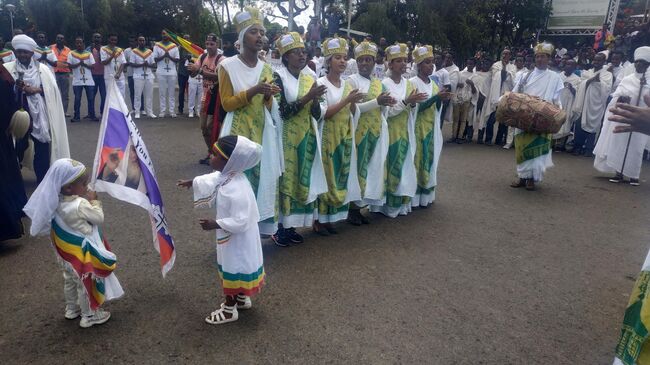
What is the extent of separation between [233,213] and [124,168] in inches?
30.9

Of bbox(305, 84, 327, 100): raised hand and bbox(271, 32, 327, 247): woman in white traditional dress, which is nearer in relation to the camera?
bbox(305, 84, 327, 100): raised hand

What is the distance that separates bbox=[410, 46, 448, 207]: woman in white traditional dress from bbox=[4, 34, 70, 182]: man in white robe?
4.26 metres

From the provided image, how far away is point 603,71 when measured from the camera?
10883mm

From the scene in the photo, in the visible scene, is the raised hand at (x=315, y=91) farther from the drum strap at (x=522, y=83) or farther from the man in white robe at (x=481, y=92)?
the man in white robe at (x=481, y=92)

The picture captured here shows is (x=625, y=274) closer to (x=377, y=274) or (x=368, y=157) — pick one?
(x=377, y=274)

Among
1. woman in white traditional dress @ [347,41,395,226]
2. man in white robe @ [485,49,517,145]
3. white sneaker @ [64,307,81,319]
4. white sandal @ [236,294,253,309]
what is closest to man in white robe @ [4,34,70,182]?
white sneaker @ [64,307,81,319]

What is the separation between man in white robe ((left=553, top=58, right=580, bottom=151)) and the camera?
1143 centimetres

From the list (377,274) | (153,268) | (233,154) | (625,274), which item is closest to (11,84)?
(153,268)

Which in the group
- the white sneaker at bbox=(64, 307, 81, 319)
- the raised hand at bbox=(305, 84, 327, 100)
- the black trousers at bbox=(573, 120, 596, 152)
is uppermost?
the raised hand at bbox=(305, 84, 327, 100)

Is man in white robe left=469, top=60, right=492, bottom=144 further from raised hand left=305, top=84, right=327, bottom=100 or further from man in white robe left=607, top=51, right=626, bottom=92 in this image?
raised hand left=305, top=84, right=327, bottom=100

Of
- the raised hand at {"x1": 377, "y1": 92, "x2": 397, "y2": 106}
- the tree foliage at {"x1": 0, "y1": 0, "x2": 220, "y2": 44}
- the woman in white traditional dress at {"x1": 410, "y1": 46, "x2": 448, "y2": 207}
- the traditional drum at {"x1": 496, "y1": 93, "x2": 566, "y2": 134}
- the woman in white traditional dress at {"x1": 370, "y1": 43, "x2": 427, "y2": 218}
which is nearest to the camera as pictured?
the raised hand at {"x1": 377, "y1": 92, "x2": 397, "y2": 106}

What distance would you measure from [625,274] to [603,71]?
7552mm

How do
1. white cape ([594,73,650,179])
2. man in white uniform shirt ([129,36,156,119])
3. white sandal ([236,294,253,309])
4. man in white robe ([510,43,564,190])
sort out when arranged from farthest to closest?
man in white uniform shirt ([129,36,156,119]) → white cape ([594,73,650,179]) → man in white robe ([510,43,564,190]) → white sandal ([236,294,253,309])

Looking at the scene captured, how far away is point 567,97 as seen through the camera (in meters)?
11.5
